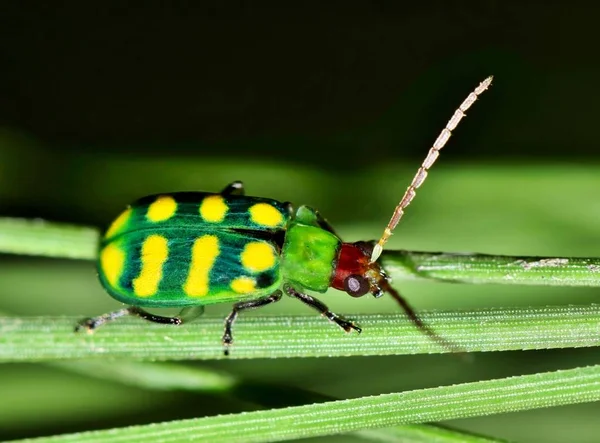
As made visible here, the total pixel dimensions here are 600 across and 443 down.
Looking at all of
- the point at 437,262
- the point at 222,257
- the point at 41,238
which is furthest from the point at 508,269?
the point at 41,238

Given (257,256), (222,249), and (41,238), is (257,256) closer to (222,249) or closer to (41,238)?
(222,249)

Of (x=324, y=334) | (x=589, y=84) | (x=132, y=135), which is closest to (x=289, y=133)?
(x=132, y=135)

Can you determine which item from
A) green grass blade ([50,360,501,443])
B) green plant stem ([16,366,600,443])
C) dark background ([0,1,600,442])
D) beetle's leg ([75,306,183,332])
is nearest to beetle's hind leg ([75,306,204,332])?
beetle's leg ([75,306,183,332])

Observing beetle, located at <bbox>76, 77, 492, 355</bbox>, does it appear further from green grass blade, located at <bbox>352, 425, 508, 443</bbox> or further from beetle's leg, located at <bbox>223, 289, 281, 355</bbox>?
green grass blade, located at <bbox>352, 425, 508, 443</bbox>

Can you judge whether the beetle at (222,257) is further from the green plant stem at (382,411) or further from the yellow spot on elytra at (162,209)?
the green plant stem at (382,411)

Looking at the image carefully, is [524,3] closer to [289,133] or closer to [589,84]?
[589,84]
